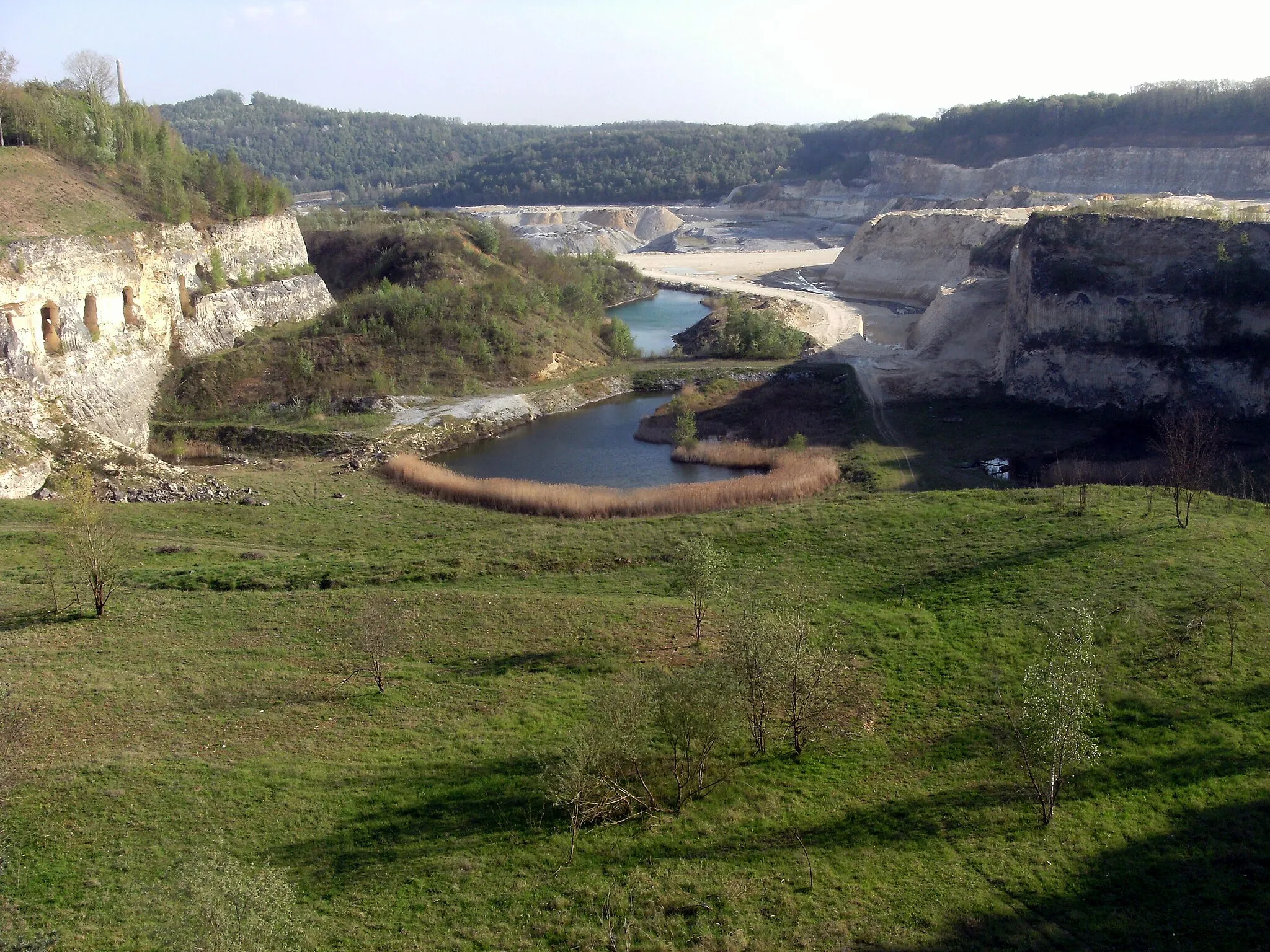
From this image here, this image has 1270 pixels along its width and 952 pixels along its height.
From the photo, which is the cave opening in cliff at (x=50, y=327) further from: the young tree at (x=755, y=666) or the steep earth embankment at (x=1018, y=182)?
the steep earth embankment at (x=1018, y=182)

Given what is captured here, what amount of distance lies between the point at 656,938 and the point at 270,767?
25.8 ft

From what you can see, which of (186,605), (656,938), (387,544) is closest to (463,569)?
(387,544)

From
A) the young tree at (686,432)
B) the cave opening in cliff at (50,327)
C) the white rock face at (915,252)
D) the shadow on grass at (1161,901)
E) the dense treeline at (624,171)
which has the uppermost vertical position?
the dense treeline at (624,171)

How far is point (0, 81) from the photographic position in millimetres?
45094

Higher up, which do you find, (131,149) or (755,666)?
(131,149)

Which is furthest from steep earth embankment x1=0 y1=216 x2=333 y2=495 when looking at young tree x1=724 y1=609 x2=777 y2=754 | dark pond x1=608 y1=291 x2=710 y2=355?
young tree x1=724 y1=609 x2=777 y2=754

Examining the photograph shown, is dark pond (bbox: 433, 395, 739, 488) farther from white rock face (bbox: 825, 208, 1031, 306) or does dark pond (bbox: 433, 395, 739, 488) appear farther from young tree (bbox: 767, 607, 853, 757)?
white rock face (bbox: 825, 208, 1031, 306)

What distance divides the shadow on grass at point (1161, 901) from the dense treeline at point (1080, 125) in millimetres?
109483

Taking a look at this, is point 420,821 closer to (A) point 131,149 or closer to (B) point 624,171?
(A) point 131,149

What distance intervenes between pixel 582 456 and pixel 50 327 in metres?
22.8

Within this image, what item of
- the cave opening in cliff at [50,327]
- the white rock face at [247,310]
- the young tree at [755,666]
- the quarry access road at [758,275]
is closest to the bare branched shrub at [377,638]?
the young tree at [755,666]

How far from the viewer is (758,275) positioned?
106938mm

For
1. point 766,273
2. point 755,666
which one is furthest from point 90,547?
point 766,273

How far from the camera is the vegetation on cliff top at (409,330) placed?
4928cm
